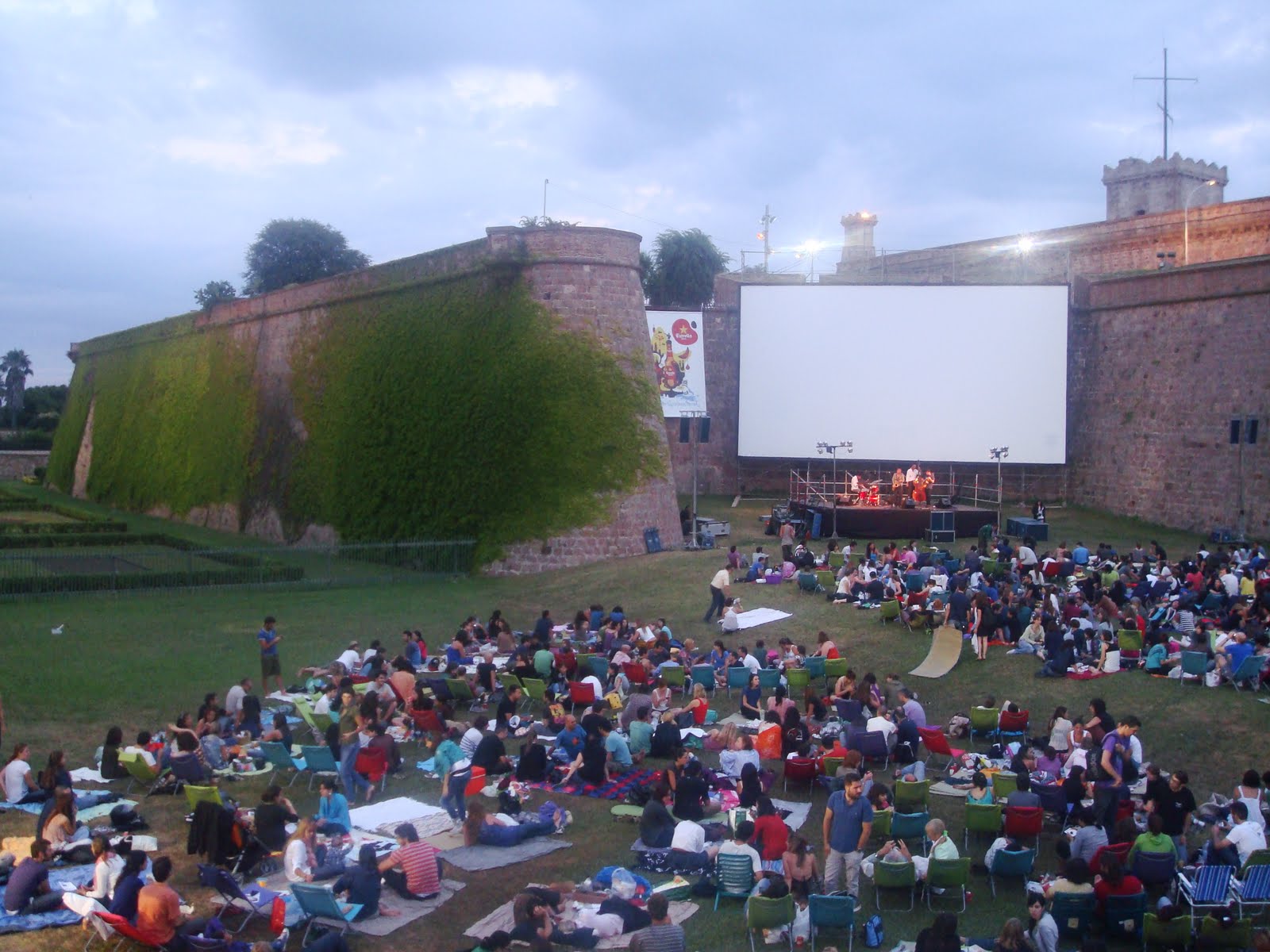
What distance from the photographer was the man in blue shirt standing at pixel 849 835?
9.48 m

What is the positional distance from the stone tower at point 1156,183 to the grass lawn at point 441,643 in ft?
113

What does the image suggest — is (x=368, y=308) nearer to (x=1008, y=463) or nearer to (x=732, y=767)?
(x=1008, y=463)

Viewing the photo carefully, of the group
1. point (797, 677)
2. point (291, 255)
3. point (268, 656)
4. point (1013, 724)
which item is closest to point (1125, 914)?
point (1013, 724)

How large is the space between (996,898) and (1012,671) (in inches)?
305

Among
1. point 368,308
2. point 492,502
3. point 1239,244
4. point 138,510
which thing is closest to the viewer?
point 492,502

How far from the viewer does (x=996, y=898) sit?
31.5ft

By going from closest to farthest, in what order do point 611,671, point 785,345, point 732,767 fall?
point 732,767, point 611,671, point 785,345

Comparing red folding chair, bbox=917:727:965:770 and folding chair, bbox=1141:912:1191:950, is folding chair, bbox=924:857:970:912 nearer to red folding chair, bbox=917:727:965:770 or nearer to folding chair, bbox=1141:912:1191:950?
folding chair, bbox=1141:912:1191:950

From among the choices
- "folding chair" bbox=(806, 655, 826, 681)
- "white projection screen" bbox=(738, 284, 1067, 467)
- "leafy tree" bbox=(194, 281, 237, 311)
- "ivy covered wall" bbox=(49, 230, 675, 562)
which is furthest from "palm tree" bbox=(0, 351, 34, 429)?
"folding chair" bbox=(806, 655, 826, 681)

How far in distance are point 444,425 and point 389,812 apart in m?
20.7

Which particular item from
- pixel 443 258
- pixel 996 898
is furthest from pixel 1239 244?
pixel 996 898

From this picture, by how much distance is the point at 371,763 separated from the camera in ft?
40.0

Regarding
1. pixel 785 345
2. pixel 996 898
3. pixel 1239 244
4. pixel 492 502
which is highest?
pixel 1239 244

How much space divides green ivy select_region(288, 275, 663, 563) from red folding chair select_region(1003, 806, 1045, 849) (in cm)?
1921
